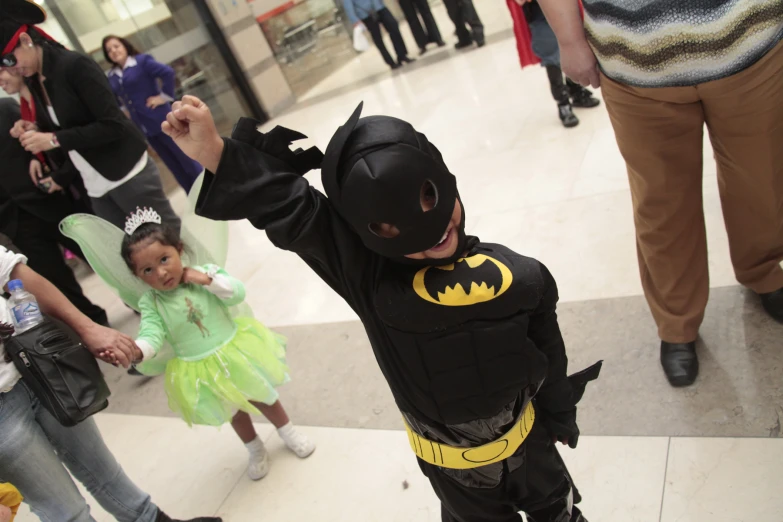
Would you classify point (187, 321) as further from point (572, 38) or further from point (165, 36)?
point (165, 36)

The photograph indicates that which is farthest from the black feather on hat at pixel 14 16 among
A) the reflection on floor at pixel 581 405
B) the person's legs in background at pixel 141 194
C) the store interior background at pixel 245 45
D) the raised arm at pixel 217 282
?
the store interior background at pixel 245 45

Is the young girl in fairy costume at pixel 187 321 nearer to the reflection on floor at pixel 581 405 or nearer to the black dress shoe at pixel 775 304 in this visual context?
the reflection on floor at pixel 581 405

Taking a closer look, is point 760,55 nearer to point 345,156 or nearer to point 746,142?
point 746,142

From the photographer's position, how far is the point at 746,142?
1.60 meters

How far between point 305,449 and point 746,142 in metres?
1.78

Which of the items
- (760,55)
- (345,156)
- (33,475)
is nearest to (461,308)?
(345,156)

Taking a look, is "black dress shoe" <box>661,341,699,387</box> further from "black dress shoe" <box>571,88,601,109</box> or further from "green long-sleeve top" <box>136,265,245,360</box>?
"black dress shoe" <box>571,88,601,109</box>

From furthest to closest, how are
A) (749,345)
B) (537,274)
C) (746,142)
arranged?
(749,345) → (746,142) → (537,274)

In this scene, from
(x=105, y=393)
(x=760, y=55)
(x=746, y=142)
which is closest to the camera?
(x=760, y=55)

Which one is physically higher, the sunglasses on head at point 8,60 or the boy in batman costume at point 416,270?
the sunglasses on head at point 8,60

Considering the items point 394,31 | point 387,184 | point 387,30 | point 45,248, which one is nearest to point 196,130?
point 387,184

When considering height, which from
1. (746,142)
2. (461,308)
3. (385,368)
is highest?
(461,308)

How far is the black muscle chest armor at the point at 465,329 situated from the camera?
1.05m

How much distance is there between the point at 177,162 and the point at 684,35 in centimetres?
420
